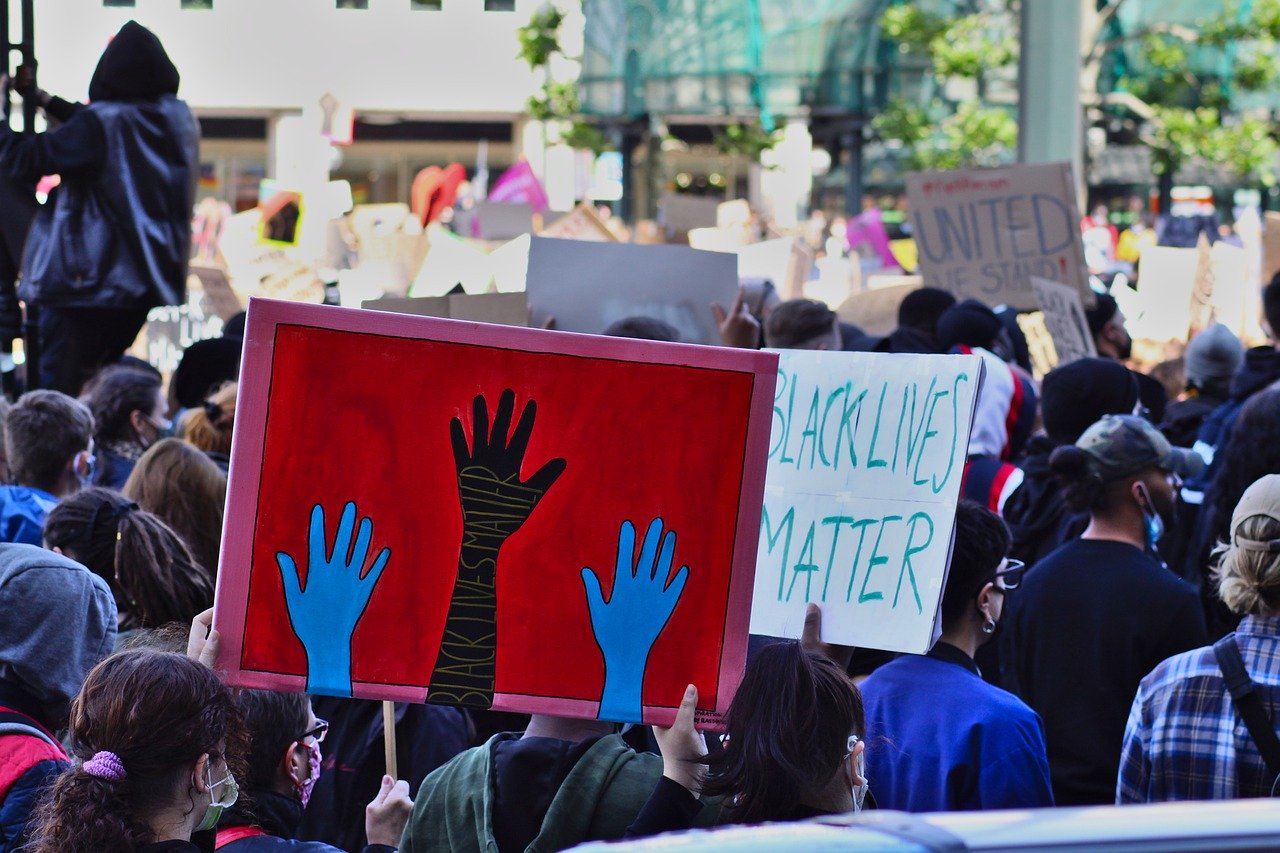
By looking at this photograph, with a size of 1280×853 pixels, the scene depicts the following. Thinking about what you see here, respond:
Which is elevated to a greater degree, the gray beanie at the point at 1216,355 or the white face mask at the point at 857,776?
the gray beanie at the point at 1216,355

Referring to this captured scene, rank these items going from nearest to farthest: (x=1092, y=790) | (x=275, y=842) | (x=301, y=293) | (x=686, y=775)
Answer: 1. (x=686, y=775)
2. (x=275, y=842)
3. (x=1092, y=790)
4. (x=301, y=293)

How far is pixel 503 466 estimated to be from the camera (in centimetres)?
293

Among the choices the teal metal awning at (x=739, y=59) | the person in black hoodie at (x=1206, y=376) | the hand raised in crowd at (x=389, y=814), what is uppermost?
the teal metal awning at (x=739, y=59)

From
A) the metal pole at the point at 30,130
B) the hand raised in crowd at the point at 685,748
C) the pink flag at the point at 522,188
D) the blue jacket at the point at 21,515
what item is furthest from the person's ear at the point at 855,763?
the pink flag at the point at 522,188

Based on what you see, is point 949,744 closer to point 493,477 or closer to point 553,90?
point 493,477

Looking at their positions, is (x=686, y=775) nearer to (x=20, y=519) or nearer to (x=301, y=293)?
(x=20, y=519)

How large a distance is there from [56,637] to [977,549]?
1.76 m

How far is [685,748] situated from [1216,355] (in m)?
4.54

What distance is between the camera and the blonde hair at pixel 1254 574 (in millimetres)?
3320

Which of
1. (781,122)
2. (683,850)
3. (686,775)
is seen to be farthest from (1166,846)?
(781,122)

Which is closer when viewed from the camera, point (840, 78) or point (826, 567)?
point (826, 567)

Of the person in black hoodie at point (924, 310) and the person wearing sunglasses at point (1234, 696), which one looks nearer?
the person wearing sunglasses at point (1234, 696)

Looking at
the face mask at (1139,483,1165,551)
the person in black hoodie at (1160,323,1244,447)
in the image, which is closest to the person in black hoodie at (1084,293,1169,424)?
the person in black hoodie at (1160,323,1244,447)

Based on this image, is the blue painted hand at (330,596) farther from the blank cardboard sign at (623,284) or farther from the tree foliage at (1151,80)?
the tree foliage at (1151,80)
